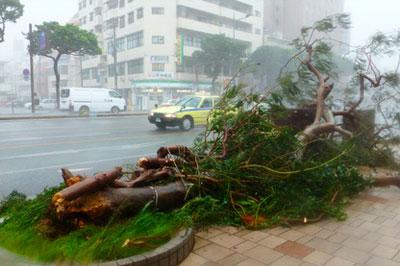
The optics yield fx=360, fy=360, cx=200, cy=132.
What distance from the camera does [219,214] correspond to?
12.8ft

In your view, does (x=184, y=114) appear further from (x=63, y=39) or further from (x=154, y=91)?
(x=154, y=91)

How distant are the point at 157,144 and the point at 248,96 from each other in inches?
254

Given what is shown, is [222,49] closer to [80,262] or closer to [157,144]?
[157,144]

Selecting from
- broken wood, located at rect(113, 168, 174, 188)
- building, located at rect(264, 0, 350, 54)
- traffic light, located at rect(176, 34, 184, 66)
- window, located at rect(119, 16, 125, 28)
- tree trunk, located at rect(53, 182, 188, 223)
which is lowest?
tree trunk, located at rect(53, 182, 188, 223)

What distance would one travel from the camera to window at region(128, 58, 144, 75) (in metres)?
46.8

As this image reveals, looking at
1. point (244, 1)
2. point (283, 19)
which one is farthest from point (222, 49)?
point (283, 19)

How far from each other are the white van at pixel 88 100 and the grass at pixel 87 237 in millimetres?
24759

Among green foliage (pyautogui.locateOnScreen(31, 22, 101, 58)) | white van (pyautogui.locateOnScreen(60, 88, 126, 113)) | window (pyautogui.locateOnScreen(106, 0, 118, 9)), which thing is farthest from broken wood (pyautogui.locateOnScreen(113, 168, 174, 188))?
window (pyautogui.locateOnScreen(106, 0, 118, 9))

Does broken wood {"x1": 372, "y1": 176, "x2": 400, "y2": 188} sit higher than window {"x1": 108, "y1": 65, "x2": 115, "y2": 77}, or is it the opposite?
window {"x1": 108, "y1": 65, "x2": 115, "y2": 77}

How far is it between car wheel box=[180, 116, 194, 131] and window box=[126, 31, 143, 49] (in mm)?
33369

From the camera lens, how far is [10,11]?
24.3 metres

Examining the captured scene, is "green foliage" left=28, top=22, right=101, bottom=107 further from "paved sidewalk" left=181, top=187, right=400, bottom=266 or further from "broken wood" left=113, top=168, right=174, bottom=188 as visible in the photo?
"paved sidewalk" left=181, top=187, right=400, bottom=266

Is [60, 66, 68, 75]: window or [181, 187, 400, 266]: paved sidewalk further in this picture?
[60, 66, 68, 75]: window

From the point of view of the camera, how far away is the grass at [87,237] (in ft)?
8.86
